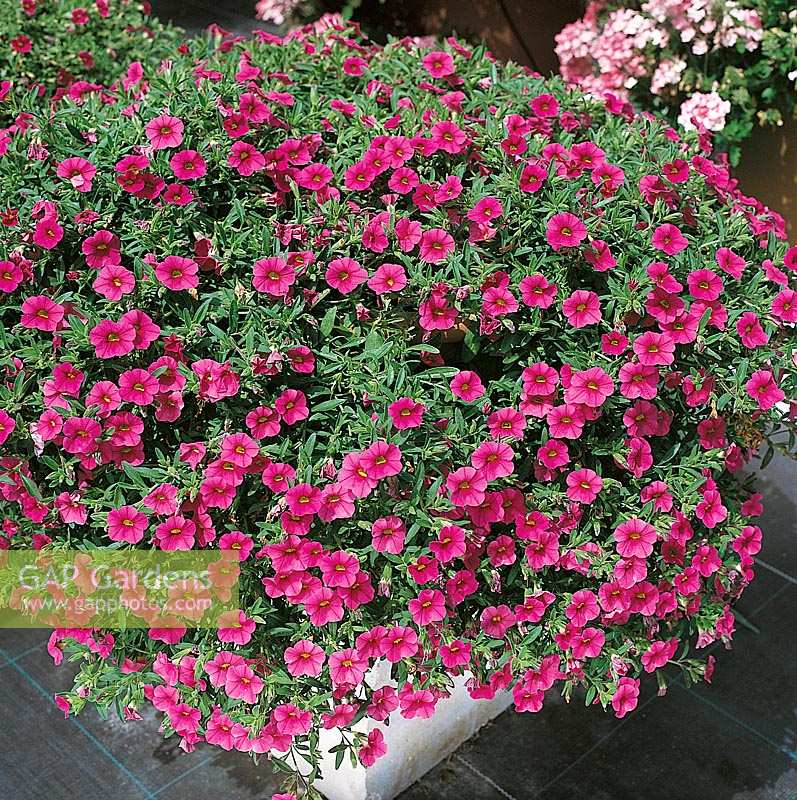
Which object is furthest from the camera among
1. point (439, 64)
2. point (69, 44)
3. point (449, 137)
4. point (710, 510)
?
point (69, 44)

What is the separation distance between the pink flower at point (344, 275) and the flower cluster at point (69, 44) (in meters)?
1.75

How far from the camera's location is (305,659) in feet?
5.77

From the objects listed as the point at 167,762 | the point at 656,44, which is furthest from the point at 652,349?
the point at 656,44

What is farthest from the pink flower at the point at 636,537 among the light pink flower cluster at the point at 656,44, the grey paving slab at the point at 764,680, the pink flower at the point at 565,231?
the light pink flower cluster at the point at 656,44

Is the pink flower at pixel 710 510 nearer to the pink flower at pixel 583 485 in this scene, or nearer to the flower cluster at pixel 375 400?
the flower cluster at pixel 375 400

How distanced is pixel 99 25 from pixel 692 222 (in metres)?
2.50

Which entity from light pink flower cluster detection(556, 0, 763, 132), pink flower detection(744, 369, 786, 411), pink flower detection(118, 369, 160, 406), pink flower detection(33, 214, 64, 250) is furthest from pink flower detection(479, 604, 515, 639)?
light pink flower cluster detection(556, 0, 763, 132)

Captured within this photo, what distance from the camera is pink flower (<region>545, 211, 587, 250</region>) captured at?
1974mm

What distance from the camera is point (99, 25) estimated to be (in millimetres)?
3754

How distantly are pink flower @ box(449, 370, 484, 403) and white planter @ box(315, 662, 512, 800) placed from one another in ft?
2.43

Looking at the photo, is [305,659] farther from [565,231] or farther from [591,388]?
[565,231]

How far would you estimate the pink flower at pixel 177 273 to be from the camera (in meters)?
1.91

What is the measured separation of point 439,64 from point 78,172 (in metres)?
1.00

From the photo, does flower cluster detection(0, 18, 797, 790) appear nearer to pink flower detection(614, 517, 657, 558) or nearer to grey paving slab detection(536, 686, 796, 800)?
pink flower detection(614, 517, 657, 558)
